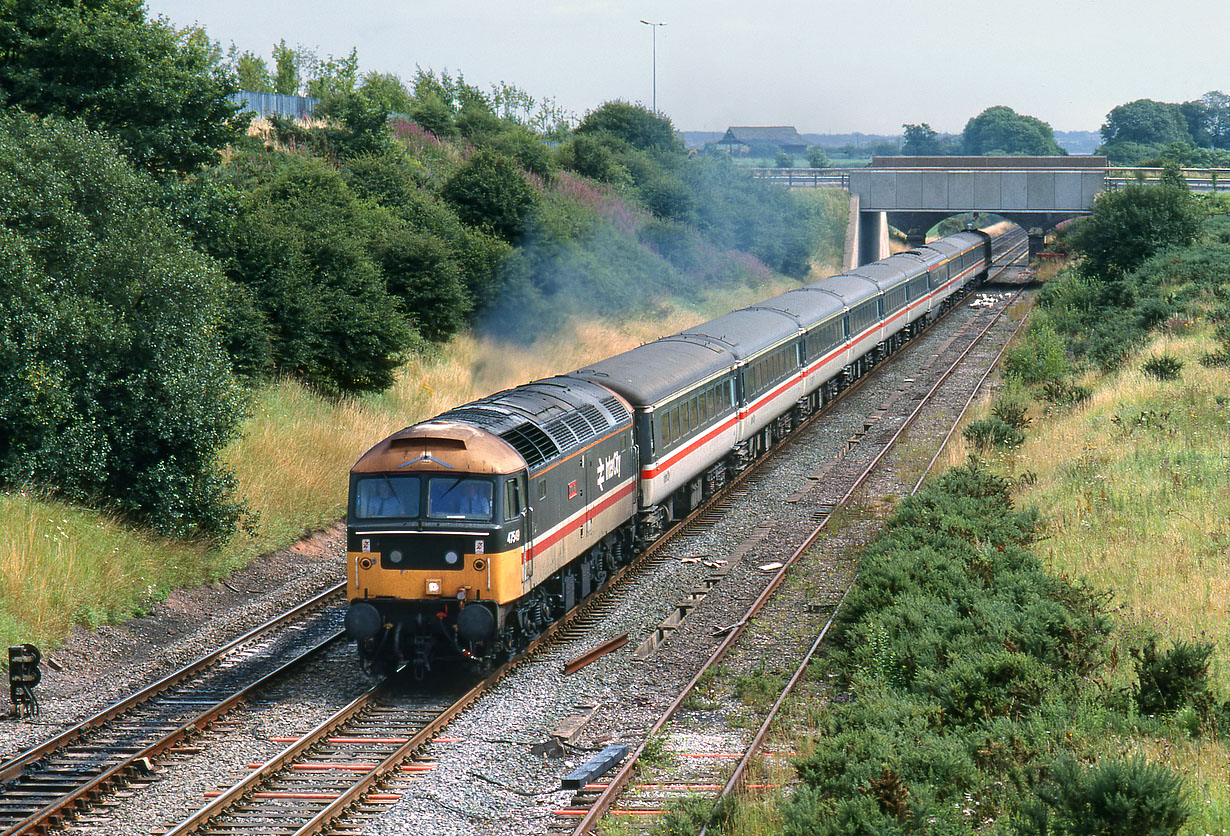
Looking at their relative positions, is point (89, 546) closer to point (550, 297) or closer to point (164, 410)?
point (164, 410)

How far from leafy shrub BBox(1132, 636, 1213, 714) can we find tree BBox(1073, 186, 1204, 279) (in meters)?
44.0

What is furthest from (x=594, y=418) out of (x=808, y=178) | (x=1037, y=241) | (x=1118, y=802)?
(x=1037, y=241)

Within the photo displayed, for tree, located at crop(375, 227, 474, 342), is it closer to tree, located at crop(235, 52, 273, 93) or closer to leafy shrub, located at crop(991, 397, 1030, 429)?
leafy shrub, located at crop(991, 397, 1030, 429)

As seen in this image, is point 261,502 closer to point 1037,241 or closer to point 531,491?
point 531,491

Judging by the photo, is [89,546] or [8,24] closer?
[89,546]

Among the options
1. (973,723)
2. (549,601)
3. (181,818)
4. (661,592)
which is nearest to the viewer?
(181,818)

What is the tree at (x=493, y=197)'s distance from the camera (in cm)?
4081

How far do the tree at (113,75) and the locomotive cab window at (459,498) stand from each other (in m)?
12.9

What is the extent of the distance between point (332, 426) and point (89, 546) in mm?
8494

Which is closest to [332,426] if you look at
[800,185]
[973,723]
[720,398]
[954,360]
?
[720,398]

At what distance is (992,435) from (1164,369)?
637 cm

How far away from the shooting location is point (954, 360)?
42.7 meters

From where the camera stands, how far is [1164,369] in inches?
1182

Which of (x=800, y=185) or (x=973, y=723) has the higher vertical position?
(x=800, y=185)
